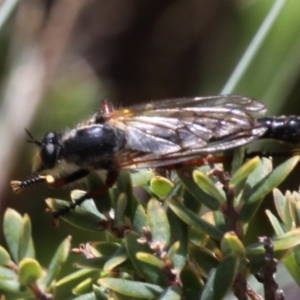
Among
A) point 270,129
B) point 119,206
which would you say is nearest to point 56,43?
point 270,129

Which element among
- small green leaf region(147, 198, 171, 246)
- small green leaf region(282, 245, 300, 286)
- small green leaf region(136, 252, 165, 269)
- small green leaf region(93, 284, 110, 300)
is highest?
small green leaf region(147, 198, 171, 246)

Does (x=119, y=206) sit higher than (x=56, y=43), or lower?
lower

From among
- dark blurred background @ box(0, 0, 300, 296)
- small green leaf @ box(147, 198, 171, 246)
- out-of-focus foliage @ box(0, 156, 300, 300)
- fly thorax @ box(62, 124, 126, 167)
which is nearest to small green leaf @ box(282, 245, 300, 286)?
out-of-focus foliage @ box(0, 156, 300, 300)

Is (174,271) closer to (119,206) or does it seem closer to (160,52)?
(119,206)

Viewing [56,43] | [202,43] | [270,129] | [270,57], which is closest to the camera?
[270,129]

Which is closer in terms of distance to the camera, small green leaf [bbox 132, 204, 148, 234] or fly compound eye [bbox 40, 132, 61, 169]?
small green leaf [bbox 132, 204, 148, 234]

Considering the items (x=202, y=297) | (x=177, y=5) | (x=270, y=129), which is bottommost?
(x=202, y=297)

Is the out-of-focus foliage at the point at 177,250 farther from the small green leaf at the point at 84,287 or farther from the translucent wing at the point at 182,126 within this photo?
the translucent wing at the point at 182,126

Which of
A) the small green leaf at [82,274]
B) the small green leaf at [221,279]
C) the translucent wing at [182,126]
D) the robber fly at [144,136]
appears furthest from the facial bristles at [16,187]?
the small green leaf at [221,279]

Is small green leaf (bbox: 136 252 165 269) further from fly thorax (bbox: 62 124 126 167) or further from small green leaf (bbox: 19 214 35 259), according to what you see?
fly thorax (bbox: 62 124 126 167)
